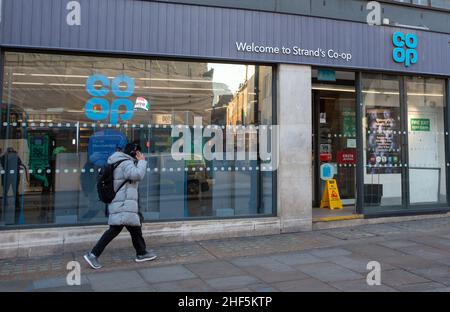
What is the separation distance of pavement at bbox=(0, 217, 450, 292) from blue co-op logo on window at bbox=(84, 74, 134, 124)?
2.39m

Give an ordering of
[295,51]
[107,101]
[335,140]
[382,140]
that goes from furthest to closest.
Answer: [335,140] < [382,140] < [295,51] < [107,101]

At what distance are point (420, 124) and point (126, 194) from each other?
24.4 ft

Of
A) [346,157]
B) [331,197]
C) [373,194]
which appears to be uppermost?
[346,157]

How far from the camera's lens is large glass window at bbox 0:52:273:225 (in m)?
7.47

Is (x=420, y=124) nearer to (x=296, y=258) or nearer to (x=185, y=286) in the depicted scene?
(x=296, y=258)

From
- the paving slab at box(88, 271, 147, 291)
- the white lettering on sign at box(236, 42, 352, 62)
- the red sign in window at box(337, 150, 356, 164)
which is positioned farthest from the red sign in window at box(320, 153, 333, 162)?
the paving slab at box(88, 271, 147, 291)

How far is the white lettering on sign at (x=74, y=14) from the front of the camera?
7.45 m

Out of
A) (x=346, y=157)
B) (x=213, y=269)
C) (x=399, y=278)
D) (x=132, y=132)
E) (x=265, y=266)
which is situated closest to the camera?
(x=399, y=278)

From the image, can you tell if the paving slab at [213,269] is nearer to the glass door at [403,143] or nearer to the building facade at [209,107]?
the building facade at [209,107]

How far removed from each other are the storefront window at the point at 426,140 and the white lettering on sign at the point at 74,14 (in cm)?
729

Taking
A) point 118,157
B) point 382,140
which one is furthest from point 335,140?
point 118,157

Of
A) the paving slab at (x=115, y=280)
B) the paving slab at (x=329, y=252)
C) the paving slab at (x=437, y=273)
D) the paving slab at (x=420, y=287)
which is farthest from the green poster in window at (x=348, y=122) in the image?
the paving slab at (x=115, y=280)

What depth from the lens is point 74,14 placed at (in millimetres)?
7480

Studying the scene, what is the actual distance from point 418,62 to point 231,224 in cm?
575
